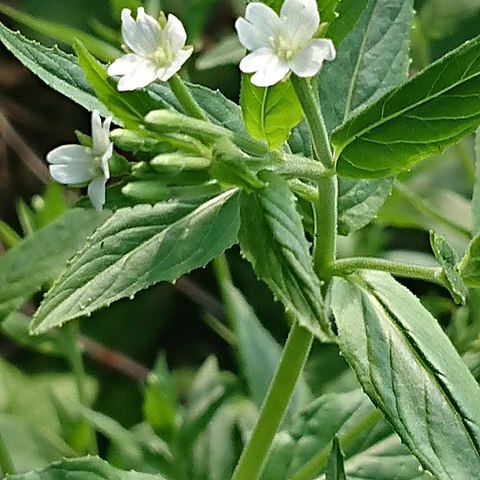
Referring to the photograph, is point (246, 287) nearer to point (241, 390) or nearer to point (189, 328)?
point (189, 328)

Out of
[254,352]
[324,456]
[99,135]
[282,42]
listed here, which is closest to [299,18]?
[282,42]

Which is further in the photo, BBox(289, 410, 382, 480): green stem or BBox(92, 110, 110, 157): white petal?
BBox(289, 410, 382, 480): green stem

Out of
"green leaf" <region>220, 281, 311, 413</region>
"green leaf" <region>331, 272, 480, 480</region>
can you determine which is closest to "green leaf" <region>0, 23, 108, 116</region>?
"green leaf" <region>331, 272, 480, 480</region>

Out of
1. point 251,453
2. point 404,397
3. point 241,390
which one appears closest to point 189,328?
point 241,390

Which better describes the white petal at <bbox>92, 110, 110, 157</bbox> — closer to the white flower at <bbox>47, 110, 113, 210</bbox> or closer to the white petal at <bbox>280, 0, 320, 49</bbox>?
the white flower at <bbox>47, 110, 113, 210</bbox>

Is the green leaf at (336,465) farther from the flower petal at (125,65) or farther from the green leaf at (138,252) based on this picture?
the flower petal at (125,65)

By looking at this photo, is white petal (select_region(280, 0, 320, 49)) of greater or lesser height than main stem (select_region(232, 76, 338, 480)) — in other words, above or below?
above
